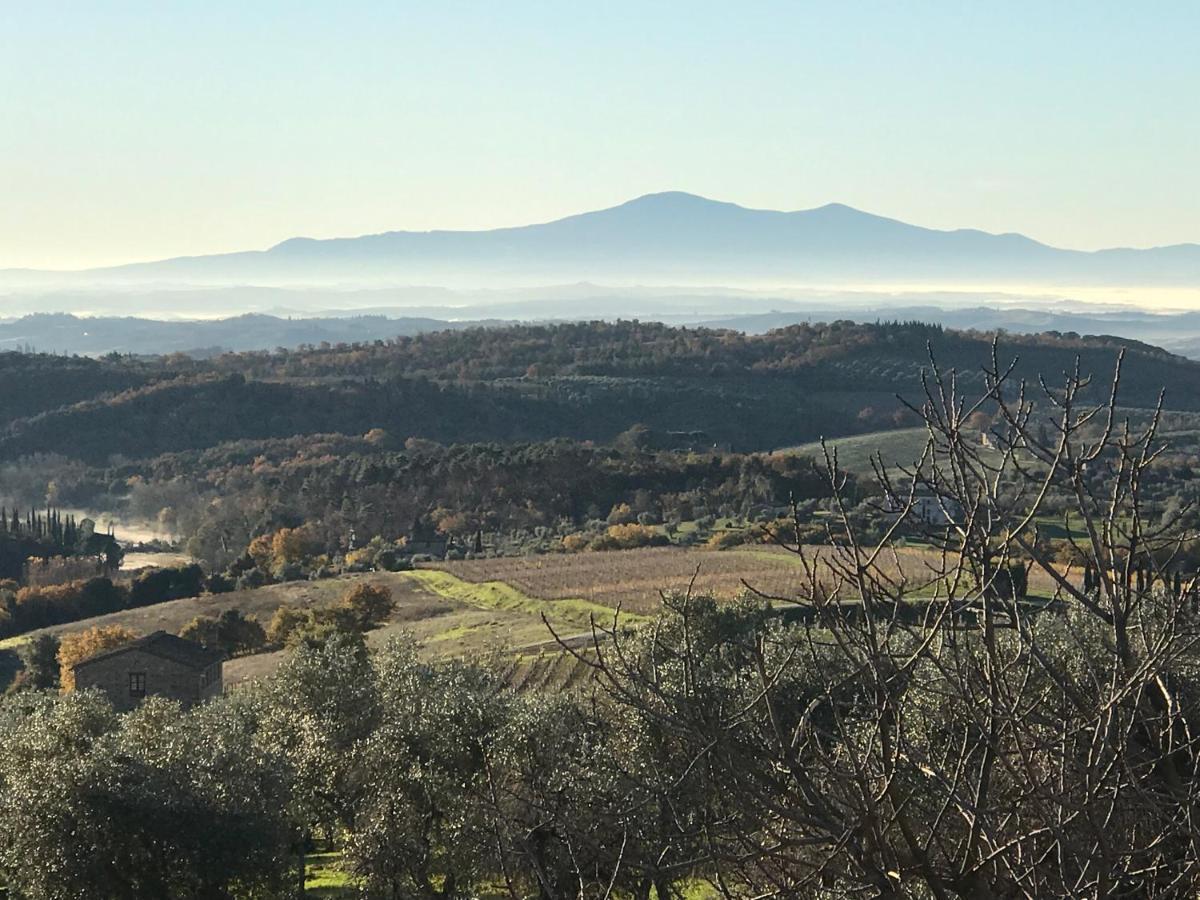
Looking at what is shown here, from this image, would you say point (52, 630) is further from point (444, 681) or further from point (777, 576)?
point (444, 681)

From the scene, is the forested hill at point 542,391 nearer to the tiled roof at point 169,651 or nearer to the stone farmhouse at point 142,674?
the tiled roof at point 169,651

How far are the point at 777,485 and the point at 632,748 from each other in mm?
56517

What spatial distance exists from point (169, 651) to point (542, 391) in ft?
293

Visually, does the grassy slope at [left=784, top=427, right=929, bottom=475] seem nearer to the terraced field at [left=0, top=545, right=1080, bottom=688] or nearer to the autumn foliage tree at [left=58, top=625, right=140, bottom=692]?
the terraced field at [left=0, top=545, right=1080, bottom=688]

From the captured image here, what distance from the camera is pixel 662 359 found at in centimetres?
13488

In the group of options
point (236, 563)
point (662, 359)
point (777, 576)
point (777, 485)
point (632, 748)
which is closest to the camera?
point (632, 748)

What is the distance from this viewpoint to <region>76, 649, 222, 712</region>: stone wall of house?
34.4m

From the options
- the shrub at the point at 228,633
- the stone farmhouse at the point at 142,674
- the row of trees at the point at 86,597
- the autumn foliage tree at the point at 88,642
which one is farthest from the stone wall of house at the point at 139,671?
the row of trees at the point at 86,597

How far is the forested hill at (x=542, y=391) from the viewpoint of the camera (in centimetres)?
11094

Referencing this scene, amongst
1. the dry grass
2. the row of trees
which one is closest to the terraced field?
the dry grass

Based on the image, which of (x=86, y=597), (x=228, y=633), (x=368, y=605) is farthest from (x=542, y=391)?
(x=228, y=633)

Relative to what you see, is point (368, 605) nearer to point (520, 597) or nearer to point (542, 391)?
point (520, 597)

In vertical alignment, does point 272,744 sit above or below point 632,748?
below

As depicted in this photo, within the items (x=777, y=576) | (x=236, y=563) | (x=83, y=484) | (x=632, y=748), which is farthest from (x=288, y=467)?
(x=632, y=748)
